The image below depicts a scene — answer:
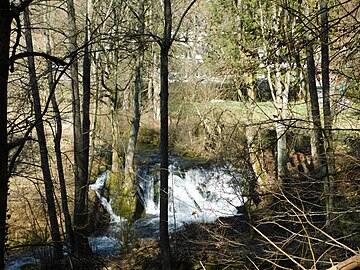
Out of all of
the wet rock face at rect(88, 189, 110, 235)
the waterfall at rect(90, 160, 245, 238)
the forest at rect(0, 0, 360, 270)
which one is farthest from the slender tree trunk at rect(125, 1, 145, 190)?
the wet rock face at rect(88, 189, 110, 235)

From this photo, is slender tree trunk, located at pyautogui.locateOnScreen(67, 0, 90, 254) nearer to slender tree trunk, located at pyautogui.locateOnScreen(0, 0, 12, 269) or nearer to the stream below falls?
the stream below falls

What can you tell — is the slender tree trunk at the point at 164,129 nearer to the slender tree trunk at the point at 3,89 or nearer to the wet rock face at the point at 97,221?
the slender tree trunk at the point at 3,89

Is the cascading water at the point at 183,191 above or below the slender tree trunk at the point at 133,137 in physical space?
below

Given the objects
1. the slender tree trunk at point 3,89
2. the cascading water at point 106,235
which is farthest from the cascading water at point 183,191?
the slender tree trunk at point 3,89

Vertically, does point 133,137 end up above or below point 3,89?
below

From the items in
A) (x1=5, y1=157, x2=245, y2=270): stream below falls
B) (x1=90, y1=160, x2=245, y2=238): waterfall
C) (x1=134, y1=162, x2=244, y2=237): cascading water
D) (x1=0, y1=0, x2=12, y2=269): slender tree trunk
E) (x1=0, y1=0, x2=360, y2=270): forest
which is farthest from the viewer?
(x1=134, y1=162, x2=244, y2=237): cascading water

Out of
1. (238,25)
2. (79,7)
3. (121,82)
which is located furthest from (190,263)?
(121,82)

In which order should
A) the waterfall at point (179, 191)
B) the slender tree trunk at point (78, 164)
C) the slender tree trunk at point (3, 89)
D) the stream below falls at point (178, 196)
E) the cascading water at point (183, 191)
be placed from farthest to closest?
1. the cascading water at point (183, 191)
2. the waterfall at point (179, 191)
3. the stream below falls at point (178, 196)
4. the slender tree trunk at point (78, 164)
5. the slender tree trunk at point (3, 89)

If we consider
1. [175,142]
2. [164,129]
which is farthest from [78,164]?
[175,142]

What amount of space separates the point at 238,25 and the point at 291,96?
3011mm

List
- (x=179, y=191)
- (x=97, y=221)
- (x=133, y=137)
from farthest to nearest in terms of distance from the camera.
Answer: (x=179, y=191), (x=133, y=137), (x=97, y=221)

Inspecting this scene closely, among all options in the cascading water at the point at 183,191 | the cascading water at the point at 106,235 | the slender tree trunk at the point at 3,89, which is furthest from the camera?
the cascading water at the point at 183,191

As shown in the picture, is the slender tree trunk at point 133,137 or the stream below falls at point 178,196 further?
the slender tree trunk at point 133,137

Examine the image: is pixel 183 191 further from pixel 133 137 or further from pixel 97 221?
pixel 97 221
